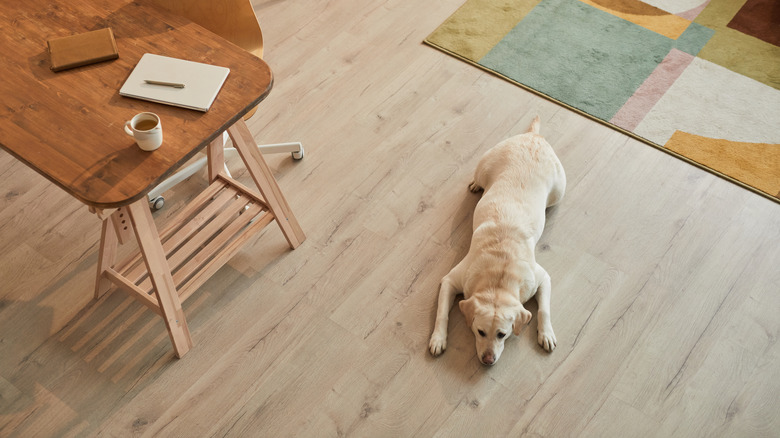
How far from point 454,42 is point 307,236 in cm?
120

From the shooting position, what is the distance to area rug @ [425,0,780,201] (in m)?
2.71

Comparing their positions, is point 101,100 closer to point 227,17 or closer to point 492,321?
point 227,17

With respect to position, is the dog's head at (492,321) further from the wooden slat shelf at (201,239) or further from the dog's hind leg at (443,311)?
the wooden slat shelf at (201,239)

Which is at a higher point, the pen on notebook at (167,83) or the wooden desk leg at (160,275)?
the pen on notebook at (167,83)

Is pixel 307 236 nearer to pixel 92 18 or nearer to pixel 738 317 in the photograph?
pixel 92 18

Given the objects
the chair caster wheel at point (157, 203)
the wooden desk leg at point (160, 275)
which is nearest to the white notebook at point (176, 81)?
the wooden desk leg at point (160, 275)

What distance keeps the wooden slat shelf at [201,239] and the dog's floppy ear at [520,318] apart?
0.83 metres

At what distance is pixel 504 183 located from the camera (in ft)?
7.45

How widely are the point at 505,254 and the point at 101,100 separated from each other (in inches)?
47.7

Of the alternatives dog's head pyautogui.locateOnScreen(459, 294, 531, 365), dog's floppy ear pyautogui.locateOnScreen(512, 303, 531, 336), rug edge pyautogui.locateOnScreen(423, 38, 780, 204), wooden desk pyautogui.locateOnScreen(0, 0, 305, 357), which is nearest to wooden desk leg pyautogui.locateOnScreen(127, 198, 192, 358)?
wooden desk pyautogui.locateOnScreen(0, 0, 305, 357)

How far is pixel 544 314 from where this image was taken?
7.04ft

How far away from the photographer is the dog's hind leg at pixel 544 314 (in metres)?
2.12

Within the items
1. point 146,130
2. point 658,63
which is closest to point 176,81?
point 146,130

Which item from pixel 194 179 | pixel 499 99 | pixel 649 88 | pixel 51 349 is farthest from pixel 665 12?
pixel 51 349
